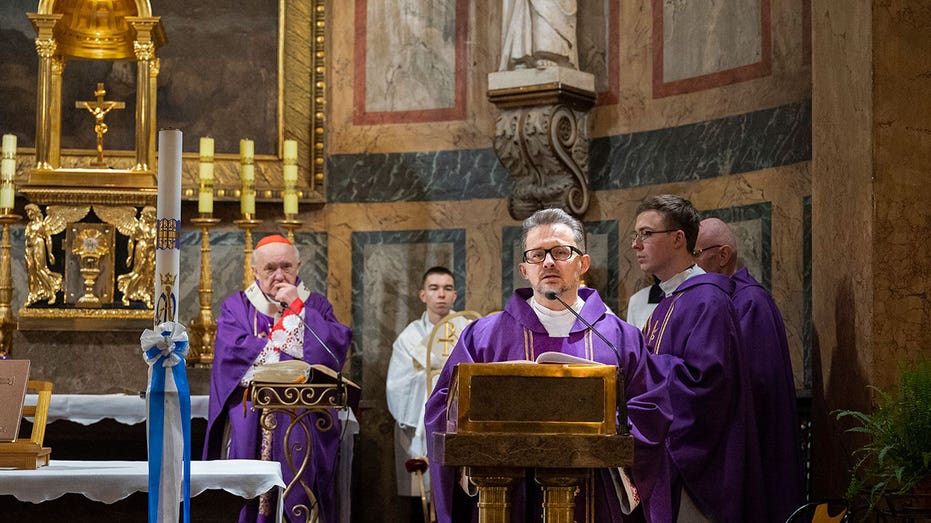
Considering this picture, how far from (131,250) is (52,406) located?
1228mm

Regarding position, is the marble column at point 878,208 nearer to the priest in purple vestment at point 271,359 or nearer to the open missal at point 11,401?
the priest in purple vestment at point 271,359

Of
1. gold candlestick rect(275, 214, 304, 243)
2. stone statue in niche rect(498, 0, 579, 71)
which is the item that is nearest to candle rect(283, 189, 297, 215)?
gold candlestick rect(275, 214, 304, 243)

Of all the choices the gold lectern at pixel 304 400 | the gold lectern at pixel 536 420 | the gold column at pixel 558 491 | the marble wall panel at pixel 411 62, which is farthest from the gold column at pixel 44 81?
the gold column at pixel 558 491

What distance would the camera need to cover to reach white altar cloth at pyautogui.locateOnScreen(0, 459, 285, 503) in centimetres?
396

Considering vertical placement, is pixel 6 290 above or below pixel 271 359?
above

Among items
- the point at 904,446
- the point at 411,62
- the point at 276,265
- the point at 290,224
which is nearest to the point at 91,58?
the point at 290,224

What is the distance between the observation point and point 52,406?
7.02 metres

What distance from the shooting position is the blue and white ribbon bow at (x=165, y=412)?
3.71 m

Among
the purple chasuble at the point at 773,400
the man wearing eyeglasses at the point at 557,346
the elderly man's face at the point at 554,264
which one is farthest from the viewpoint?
the purple chasuble at the point at 773,400

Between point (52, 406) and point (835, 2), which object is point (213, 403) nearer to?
point (52, 406)

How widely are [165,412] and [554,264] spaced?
1.56 m

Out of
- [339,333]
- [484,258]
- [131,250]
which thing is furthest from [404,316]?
[131,250]

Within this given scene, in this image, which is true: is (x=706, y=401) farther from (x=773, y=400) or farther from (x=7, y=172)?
(x=7, y=172)

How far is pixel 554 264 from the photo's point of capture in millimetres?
4727
